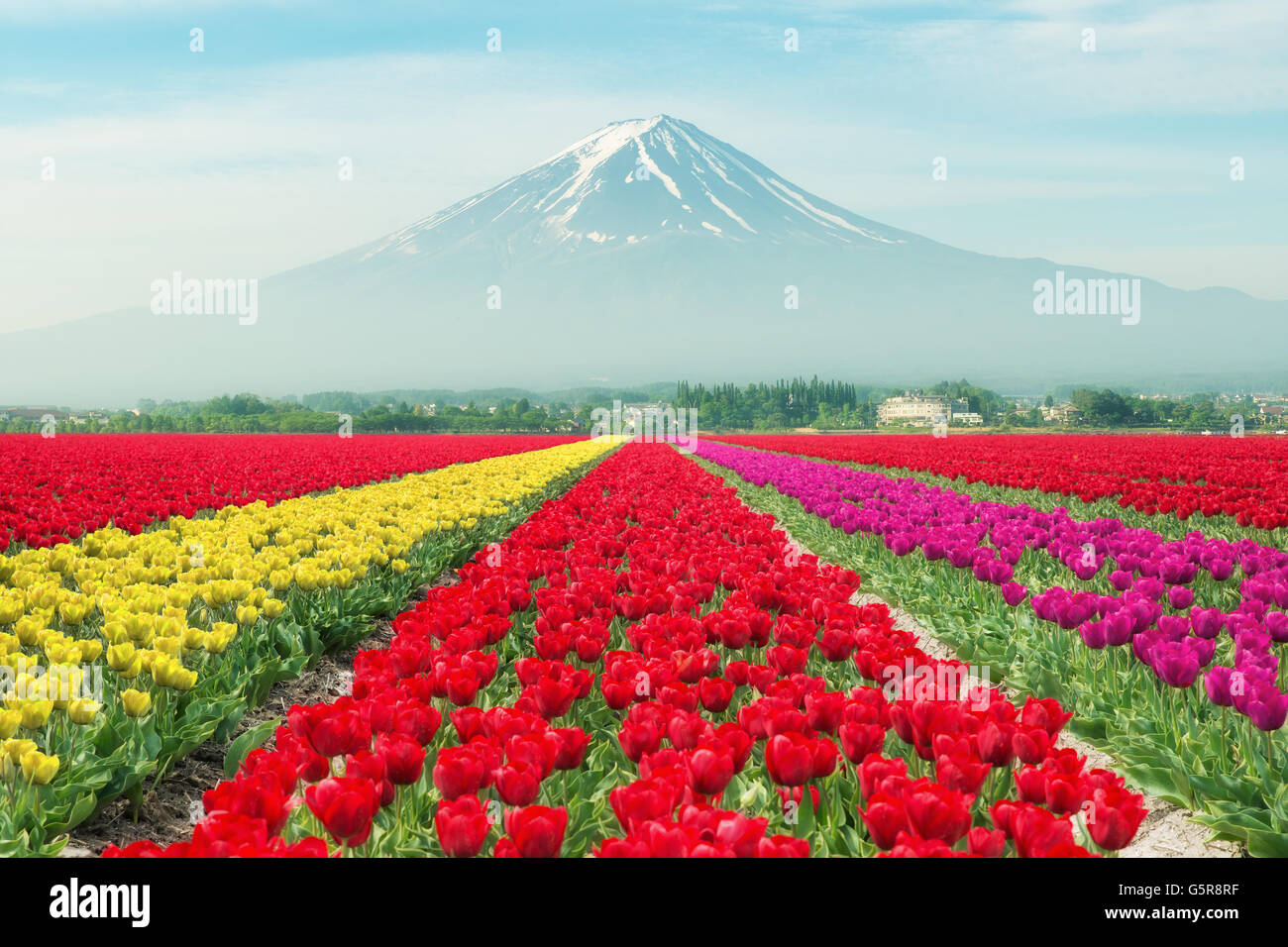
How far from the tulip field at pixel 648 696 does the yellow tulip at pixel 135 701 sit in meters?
0.02

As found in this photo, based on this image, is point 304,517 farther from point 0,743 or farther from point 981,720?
point 981,720

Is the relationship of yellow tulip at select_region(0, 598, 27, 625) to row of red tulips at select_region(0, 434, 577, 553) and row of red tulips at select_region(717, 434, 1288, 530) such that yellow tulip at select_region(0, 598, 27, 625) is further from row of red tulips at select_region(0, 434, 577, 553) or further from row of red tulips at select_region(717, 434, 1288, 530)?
row of red tulips at select_region(717, 434, 1288, 530)

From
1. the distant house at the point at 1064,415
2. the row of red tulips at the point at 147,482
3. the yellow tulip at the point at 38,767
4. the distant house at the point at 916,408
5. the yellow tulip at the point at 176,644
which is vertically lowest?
the yellow tulip at the point at 38,767

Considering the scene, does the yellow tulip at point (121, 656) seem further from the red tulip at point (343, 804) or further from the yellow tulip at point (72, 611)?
the red tulip at point (343, 804)

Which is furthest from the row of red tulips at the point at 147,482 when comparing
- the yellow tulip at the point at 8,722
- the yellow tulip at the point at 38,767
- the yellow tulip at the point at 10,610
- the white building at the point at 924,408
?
the white building at the point at 924,408

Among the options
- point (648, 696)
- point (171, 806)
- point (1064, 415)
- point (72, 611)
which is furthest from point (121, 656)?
point (1064, 415)

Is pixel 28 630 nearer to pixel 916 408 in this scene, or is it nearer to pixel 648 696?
pixel 648 696

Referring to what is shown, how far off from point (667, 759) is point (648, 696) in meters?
0.98

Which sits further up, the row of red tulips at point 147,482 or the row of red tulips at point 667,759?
the row of red tulips at point 147,482

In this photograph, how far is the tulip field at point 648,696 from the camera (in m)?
2.17

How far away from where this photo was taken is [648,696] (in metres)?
3.35

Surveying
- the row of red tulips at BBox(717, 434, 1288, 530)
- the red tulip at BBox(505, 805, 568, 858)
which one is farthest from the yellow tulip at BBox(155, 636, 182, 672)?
the row of red tulips at BBox(717, 434, 1288, 530)
